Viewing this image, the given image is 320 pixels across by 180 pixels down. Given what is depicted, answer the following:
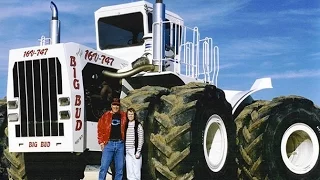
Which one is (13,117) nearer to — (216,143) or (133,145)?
(133,145)

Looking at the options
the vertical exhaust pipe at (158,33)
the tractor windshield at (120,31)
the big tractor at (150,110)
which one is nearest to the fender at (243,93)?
the big tractor at (150,110)

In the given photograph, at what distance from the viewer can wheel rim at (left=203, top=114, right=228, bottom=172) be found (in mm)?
9531

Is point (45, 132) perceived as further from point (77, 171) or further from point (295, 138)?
point (295, 138)

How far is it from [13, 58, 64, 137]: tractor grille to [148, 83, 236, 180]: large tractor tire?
1532 mm

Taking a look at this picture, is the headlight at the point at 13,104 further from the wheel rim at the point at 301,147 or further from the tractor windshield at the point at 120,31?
the wheel rim at the point at 301,147

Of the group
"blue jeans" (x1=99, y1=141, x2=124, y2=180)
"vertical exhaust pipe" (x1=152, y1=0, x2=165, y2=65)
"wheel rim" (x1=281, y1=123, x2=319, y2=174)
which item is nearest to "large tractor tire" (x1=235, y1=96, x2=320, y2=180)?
"wheel rim" (x1=281, y1=123, x2=319, y2=174)

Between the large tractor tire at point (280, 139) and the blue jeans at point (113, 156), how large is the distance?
107 inches

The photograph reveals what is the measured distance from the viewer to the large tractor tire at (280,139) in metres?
10.4

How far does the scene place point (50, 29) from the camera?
1094 cm

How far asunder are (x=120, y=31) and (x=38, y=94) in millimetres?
2816

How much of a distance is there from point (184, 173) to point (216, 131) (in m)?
1.67

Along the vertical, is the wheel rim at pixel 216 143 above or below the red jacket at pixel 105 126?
below

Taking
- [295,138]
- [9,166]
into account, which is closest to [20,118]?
[9,166]

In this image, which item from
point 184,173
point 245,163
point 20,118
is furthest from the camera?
point 245,163
